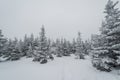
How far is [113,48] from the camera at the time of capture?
11047mm

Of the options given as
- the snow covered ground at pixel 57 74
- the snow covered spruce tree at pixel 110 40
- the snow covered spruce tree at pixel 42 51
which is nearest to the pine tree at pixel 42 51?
the snow covered spruce tree at pixel 42 51

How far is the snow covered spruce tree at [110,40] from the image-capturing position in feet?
35.9

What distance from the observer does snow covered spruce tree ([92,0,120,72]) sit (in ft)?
35.9

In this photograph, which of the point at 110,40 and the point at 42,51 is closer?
the point at 110,40

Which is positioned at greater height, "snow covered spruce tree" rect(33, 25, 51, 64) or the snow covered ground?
"snow covered spruce tree" rect(33, 25, 51, 64)

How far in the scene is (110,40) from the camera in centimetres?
1191

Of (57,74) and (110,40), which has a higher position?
(110,40)

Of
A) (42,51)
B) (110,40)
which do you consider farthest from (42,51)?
(110,40)

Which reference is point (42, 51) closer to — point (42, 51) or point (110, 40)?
point (42, 51)

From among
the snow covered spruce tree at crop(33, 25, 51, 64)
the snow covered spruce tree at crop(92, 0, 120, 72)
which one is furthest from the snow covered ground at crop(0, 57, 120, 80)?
the snow covered spruce tree at crop(33, 25, 51, 64)

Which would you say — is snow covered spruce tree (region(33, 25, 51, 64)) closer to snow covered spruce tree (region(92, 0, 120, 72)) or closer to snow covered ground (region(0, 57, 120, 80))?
snow covered ground (region(0, 57, 120, 80))

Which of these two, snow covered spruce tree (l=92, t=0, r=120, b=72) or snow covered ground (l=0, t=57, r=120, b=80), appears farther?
snow covered spruce tree (l=92, t=0, r=120, b=72)

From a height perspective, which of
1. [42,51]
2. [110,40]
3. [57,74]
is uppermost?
[110,40]

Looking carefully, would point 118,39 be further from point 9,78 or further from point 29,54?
point 29,54
